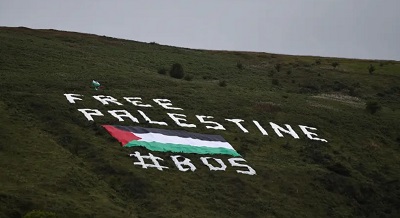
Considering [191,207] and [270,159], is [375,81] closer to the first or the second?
[270,159]

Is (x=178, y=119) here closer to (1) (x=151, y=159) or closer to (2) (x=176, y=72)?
(1) (x=151, y=159)

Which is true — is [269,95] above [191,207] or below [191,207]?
above

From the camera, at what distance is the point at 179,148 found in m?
53.5

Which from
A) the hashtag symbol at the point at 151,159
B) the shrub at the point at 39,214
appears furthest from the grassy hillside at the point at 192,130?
the shrub at the point at 39,214

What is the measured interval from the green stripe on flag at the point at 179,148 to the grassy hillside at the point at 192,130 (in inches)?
39.5

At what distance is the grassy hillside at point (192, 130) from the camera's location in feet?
139

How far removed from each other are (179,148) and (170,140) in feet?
5.87

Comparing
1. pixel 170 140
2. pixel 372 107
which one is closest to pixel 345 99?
pixel 372 107

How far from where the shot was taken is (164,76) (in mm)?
85250

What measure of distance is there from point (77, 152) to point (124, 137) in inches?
221

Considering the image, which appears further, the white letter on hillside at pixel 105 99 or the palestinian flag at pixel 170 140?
the white letter on hillside at pixel 105 99

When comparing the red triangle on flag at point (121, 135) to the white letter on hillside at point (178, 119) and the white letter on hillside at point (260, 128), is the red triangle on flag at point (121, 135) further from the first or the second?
the white letter on hillside at point (260, 128)

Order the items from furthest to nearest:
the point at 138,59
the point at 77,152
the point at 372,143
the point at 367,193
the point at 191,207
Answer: the point at 138,59, the point at 372,143, the point at 367,193, the point at 77,152, the point at 191,207

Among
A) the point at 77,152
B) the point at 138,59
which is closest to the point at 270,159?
the point at 77,152
